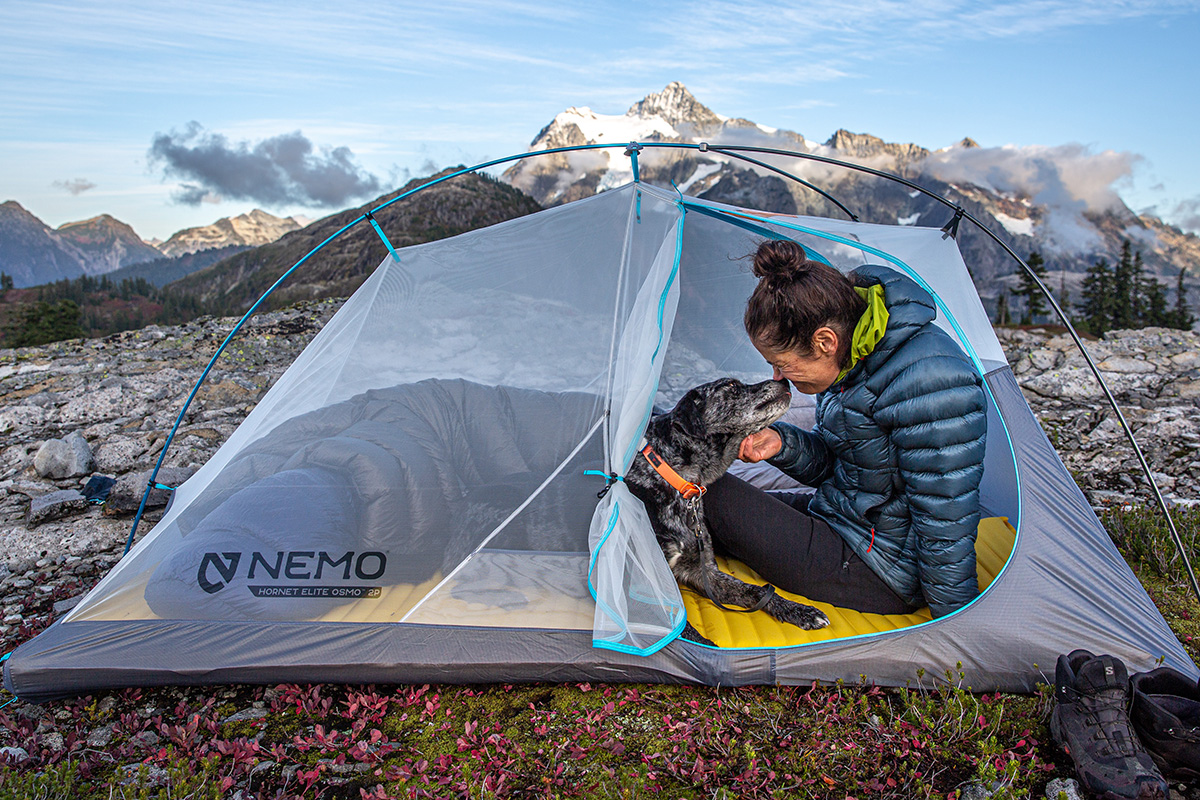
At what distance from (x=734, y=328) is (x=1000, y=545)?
7.38 feet

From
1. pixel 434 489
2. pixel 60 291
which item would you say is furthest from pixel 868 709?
pixel 60 291

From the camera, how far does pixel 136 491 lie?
5480mm

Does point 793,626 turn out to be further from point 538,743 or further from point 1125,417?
point 1125,417

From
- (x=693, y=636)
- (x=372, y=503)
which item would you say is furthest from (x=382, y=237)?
(x=693, y=636)

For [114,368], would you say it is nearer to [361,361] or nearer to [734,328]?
[361,361]

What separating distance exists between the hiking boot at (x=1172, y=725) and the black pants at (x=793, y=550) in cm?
97

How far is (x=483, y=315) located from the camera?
375 cm

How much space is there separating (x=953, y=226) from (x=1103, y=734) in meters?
3.07

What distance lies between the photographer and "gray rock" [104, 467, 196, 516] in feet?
17.2

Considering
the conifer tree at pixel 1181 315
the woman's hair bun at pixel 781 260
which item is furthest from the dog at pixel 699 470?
the conifer tree at pixel 1181 315

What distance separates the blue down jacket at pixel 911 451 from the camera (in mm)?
2715

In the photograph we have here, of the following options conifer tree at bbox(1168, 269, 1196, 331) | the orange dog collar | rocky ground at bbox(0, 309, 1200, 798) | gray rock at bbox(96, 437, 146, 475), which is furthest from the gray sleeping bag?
conifer tree at bbox(1168, 269, 1196, 331)

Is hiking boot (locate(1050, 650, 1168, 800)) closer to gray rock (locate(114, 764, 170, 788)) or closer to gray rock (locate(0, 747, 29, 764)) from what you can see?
gray rock (locate(114, 764, 170, 788))

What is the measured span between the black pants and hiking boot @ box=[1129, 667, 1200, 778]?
97 cm
